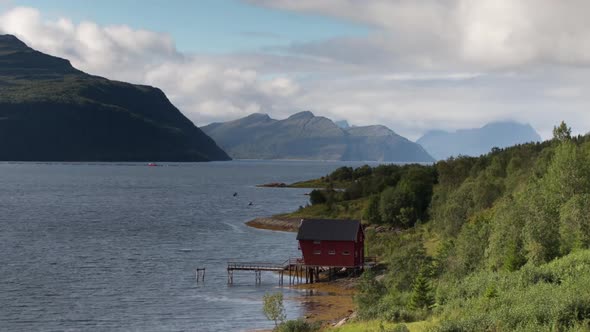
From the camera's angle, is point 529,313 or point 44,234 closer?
point 529,313

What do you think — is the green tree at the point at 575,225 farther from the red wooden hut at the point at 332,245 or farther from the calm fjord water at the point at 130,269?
the red wooden hut at the point at 332,245

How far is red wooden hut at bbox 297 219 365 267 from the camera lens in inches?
3314

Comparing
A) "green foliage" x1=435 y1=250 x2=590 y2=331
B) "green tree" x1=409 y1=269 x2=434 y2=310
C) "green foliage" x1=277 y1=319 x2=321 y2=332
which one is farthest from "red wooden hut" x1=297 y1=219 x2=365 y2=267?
"green foliage" x1=435 y1=250 x2=590 y2=331

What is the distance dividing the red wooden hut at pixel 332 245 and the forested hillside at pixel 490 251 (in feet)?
15.4

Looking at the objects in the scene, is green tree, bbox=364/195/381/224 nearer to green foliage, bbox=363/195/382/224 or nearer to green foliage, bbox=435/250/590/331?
green foliage, bbox=363/195/382/224

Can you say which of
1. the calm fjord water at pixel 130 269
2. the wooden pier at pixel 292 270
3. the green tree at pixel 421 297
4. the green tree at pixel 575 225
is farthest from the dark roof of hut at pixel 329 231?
the green tree at pixel 421 297

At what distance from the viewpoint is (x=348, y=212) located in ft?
454

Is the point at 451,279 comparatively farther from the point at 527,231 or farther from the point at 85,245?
the point at 85,245

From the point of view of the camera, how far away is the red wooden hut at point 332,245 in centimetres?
8419

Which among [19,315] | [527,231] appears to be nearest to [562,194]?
[527,231]

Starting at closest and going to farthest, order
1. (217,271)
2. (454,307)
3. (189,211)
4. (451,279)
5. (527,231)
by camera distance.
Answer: (454,307), (527,231), (451,279), (217,271), (189,211)

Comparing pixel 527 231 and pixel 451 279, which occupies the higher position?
pixel 527 231

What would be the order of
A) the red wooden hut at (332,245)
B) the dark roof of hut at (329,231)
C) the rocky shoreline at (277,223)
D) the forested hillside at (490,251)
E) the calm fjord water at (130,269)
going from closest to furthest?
the forested hillside at (490,251) < the calm fjord water at (130,269) < the red wooden hut at (332,245) < the dark roof of hut at (329,231) < the rocky shoreline at (277,223)

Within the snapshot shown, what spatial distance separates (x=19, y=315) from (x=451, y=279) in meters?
39.7
